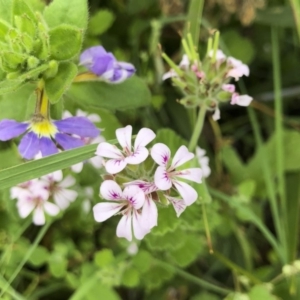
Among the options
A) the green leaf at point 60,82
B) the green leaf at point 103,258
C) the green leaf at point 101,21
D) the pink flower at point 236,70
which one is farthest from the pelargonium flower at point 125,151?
the green leaf at point 101,21

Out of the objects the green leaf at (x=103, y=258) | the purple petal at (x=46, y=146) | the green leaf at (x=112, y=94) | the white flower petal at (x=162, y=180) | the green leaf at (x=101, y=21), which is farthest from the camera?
the green leaf at (x=101, y=21)

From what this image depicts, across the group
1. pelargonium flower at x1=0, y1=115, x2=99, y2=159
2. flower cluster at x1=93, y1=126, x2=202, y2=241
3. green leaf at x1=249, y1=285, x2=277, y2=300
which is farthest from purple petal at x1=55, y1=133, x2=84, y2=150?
green leaf at x1=249, y1=285, x2=277, y2=300

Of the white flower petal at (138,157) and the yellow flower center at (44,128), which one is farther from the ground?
the white flower petal at (138,157)

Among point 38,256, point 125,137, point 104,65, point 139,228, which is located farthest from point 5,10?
point 38,256

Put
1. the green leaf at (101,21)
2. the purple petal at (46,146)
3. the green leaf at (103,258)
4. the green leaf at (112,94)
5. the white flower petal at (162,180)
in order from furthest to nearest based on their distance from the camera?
the green leaf at (101,21) < the green leaf at (103,258) < the green leaf at (112,94) < the purple petal at (46,146) < the white flower petal at (162,180)

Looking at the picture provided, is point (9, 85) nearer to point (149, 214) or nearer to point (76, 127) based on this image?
point (76, 127)

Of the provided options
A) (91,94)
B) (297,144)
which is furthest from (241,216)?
(91,94)

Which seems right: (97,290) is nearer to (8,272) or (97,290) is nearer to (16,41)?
(8,272)

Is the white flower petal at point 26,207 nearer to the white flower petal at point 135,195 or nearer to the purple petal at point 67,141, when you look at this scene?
the purple petal at point 67,141
